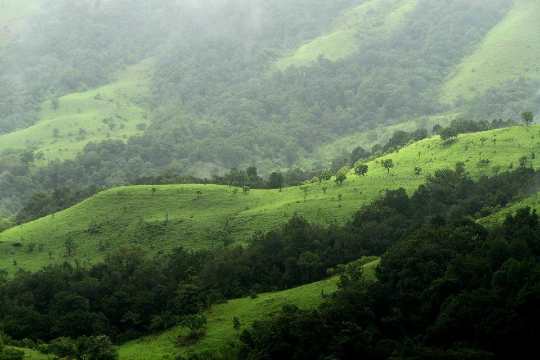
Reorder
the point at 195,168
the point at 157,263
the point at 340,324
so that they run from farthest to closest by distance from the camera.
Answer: the point at 195,168 → the point at 157,263 → the point at 340,324

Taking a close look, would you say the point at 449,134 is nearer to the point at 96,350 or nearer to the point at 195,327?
the point at 195,327

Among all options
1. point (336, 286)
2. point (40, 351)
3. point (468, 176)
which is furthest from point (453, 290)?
point (468, 176)

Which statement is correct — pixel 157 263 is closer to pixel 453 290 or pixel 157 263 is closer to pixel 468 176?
pixel 453 290

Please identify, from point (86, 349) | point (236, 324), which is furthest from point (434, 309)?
point (86, 349)

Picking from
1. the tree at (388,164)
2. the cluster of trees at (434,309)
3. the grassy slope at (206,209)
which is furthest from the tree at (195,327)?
the tree at (388,164)

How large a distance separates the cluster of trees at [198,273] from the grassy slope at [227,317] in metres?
2.04

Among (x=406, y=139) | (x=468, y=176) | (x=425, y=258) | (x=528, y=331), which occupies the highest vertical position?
(x=406, y=139)

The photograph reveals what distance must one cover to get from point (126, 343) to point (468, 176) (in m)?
55.3

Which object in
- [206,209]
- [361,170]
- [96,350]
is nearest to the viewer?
[96,350]

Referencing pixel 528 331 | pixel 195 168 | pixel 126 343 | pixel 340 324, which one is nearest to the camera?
pixel 528 331

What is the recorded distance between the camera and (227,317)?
6494cm

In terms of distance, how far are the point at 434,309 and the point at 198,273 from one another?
29.2m

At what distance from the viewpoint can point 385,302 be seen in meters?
57.3

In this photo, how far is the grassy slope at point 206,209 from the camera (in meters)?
93.1
